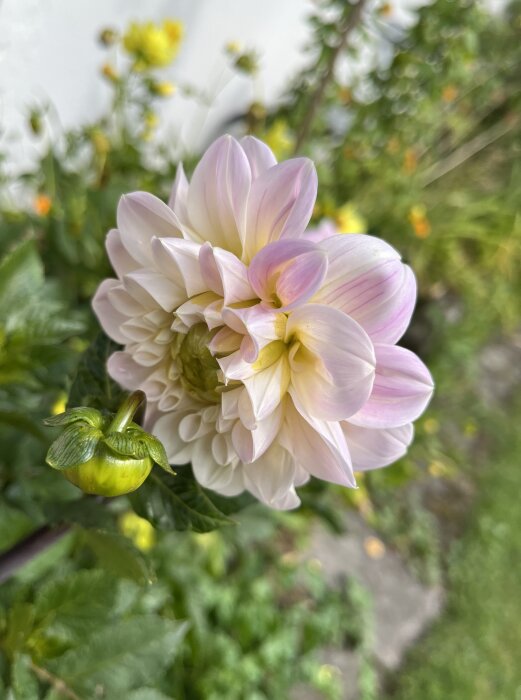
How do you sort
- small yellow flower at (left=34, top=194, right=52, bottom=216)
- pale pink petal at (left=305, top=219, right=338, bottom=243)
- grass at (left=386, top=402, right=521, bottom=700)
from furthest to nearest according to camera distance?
grass at (left=386, top=402, right=521, bottom=700) < small yellow flower at (left=34, top=194, right=52, bottom=216) < pale pink petal at (left=305, top=219, right=338, bottom=243)

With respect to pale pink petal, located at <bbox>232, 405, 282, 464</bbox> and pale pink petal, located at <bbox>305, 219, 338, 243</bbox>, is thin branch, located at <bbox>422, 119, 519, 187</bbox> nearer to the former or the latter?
pale pink petal, located at <bbox>305, 219, 338, 243</bbox>

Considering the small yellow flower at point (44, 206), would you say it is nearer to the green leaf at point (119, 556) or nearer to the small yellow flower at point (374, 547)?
the green leaf at point (119, 556)

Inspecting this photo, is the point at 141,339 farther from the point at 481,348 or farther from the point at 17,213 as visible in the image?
the point at 481,348

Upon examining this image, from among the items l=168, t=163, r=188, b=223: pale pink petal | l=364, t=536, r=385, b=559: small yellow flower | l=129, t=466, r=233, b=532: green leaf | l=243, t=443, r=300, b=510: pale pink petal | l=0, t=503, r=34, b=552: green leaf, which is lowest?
l=364, t=536, r=385, b=559: small yellow flower

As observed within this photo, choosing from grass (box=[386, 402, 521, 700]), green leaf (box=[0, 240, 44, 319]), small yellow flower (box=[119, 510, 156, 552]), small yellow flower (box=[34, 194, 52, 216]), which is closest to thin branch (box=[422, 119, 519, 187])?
grass (box=[386, 402, 521, 700])

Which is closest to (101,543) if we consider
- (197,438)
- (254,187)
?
(197,438)

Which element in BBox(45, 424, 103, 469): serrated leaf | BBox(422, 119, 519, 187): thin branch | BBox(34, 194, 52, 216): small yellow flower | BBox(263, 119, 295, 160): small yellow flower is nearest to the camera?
BBox(45, 424, 103, 469): serrated leaf

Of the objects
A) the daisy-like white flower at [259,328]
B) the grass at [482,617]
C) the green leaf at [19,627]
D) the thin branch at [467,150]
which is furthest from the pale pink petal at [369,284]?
the thin branch at [467,150]
